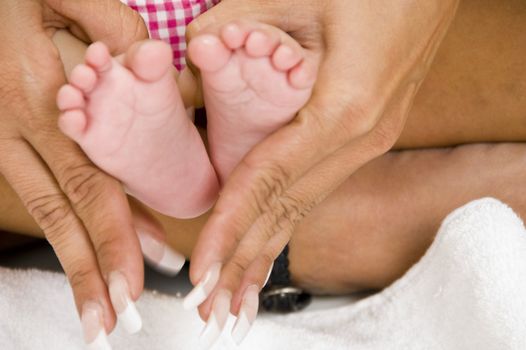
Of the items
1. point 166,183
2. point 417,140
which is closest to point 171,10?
point 166,183

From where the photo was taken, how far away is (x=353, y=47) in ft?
2.64

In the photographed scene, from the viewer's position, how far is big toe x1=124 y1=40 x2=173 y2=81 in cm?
66

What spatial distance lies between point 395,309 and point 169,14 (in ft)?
1.55

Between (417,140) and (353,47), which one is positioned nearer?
(353,47)

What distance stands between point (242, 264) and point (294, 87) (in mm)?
192

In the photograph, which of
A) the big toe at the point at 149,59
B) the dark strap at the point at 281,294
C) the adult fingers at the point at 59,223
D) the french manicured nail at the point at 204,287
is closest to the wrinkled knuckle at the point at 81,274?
the adult fingers at the point at 59,223

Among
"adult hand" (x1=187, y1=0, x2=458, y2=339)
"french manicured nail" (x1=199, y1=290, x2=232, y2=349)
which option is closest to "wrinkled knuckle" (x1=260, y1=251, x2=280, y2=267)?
"adult hand" (x1=187, y1=0, x2=458, y2=339)

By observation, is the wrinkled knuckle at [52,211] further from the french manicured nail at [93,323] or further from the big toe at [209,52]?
the big toe at [209,52]

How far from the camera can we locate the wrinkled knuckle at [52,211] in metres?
0.80

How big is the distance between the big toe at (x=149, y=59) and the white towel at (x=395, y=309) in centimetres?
39

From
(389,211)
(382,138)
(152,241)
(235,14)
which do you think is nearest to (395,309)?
(389,211)

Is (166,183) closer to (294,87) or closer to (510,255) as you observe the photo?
(294,87)

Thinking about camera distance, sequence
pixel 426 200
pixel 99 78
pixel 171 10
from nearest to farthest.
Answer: pixel 99 78, pixel 171 10, pixel 426 200

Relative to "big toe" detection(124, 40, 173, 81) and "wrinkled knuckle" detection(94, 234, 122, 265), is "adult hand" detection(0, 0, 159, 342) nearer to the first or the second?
"wrinkled knuckle" detection(94, 234, 122, 265)
